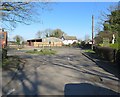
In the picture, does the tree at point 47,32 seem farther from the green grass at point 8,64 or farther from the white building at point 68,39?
the green grass at point 8,64

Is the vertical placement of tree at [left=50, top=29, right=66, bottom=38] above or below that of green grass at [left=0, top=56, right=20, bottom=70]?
above

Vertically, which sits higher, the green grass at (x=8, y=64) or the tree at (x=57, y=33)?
the tree at (x=57, y=33)

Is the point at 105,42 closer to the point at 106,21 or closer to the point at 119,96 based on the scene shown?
the point at 106,21

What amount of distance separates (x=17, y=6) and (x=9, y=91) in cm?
1278

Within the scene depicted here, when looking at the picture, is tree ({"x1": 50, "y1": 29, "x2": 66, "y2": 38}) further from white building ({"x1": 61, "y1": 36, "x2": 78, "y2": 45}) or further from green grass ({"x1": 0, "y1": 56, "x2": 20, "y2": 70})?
green grass ({"x1": 0, "y1": 56, "x2": 20, "y2": 70})

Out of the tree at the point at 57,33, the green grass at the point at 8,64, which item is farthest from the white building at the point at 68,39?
the green grass at the point at 8,64

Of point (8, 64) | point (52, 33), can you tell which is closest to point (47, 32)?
point (52, 33)

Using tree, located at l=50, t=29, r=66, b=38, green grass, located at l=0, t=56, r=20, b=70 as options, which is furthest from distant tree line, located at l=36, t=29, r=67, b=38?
green grass, located at l=0, t=56, r=20, b=70

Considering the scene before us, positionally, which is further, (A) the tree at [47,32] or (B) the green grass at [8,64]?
(A) the tree at [47,32]

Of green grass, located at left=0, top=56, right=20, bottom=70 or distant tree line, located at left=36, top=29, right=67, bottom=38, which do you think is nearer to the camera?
green grass, located at left=0, top=56, right=20, bottom=70

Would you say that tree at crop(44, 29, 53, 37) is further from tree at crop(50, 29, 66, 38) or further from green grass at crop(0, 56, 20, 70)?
green grass at crop(0, 56, 20, 70)

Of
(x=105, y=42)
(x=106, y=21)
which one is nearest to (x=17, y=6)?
(x=105, y=42)

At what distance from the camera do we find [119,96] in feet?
28.2

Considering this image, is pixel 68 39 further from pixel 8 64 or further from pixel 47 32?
pixel 8 64
